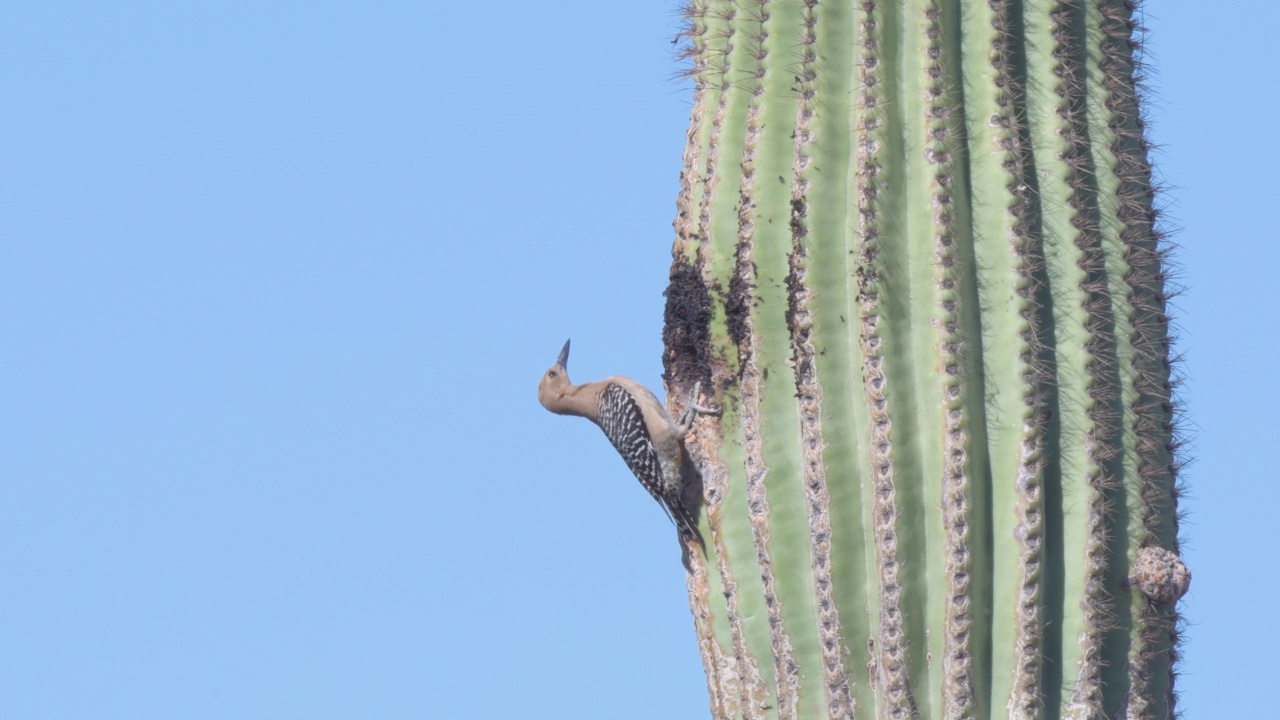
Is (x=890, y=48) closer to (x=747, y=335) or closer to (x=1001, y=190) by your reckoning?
(x=1001, y=190)

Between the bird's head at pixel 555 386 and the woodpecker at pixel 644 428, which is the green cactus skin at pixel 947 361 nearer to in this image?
the woodpecker at pixel 644 428

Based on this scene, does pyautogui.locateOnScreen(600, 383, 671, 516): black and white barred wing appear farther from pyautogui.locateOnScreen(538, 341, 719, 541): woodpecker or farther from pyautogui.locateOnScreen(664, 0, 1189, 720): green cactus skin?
pyautogui.locateOnScreen(664, 0, 1189, 720): green cactus skin

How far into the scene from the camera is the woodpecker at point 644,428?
5199 mm

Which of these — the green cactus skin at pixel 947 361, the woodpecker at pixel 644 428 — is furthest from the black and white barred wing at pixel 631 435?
the green cactus skin at pixel 947 361

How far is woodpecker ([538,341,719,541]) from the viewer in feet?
17.1

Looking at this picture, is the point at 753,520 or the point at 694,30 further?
the point at 694,30

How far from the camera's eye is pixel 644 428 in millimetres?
5688

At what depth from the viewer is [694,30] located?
5.29m

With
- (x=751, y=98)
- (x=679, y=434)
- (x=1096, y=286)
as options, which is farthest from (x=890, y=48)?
(x=679, y=434)

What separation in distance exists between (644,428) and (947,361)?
1248mm

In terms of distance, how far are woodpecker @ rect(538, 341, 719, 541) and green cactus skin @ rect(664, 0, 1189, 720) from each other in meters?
0.24

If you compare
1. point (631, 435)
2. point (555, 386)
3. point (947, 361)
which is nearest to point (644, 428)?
point (631, 435)

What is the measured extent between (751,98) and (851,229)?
44 cm

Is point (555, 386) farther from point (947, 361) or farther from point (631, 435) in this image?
point (947, 361)
